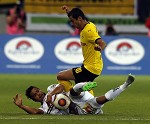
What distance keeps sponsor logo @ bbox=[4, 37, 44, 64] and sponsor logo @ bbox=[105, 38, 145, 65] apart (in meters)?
2.41

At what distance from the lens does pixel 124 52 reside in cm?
2553

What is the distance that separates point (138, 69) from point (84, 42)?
13.4m

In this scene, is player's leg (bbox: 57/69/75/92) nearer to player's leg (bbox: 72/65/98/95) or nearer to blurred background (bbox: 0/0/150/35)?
player's leg (bbox: 72/65/98/95)

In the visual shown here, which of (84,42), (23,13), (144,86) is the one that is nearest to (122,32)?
(23,13)

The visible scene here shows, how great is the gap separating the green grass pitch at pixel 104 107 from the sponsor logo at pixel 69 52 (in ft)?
7.62

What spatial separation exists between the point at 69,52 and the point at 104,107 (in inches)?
457

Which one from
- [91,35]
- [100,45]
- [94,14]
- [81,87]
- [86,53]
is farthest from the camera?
[94,14]

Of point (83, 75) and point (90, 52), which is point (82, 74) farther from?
point (90, 52)

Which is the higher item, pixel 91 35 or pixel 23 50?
pixel 91 35

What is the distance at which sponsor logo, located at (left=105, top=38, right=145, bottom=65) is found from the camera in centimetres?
2548

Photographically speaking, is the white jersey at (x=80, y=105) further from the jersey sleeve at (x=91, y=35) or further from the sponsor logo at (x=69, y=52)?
the sponsor logo at (x=69, y=52)

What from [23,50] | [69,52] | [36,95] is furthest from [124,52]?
[36,95]

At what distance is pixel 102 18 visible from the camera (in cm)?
3222

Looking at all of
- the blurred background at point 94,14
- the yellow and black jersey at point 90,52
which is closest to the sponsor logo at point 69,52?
the blurred background at point 94,14
